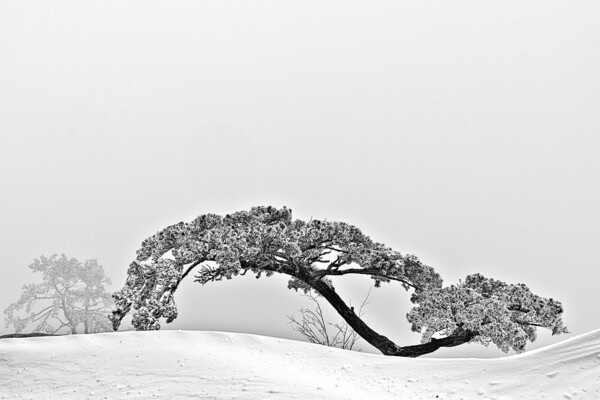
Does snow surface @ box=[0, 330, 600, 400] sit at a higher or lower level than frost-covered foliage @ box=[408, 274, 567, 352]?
lower

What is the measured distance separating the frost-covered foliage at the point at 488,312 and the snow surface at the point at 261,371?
1.95 meters

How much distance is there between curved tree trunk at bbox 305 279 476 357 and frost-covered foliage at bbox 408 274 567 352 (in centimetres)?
12

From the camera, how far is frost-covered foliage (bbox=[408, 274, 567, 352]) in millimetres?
5898

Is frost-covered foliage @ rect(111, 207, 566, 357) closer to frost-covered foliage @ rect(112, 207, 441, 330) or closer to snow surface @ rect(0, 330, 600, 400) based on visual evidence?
frost-covered foliage @ rect(112, 207, 441, 330)

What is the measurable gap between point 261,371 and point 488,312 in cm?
329

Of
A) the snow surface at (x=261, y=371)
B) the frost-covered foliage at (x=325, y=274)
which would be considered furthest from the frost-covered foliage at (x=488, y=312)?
the snow surface at (x=261, y=371)

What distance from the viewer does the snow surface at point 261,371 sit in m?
3.36

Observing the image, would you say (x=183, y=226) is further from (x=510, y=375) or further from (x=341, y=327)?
(x=510, y=375)

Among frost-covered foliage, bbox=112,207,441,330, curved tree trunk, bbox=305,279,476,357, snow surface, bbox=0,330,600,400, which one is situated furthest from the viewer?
curved tree trunk, bbox=305,279,476,357

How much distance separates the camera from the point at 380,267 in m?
6.70

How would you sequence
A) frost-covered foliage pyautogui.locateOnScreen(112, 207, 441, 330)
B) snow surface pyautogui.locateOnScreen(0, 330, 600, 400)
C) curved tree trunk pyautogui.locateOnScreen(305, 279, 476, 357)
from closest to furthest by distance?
snow surface pyautogui.locateOnScreen(0, 330, 600, 400), frost-covered foliage pyautogui.locateOnScreen(112, 207, 441, 330), curved tree trunk pyautogui.locateOnScreen(305, 279, 476, 357)

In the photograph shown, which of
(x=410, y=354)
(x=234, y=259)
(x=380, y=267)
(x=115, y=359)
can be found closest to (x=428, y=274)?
(x=380, y=267)

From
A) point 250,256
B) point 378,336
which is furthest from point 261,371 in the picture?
point 378,336

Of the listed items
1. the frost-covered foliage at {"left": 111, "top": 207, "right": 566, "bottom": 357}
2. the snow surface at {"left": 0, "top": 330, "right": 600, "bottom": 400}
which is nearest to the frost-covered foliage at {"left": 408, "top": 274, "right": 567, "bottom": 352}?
the frost-covered foliage at {"left": 111, "top": 207, "right": 566, "bottom": 357}
